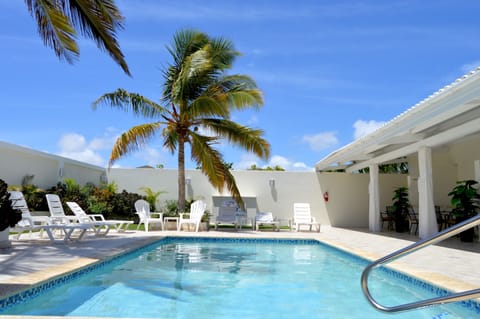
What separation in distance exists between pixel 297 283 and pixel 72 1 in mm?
6560

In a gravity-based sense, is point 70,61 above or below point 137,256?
above

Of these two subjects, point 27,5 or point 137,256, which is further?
point 137,256

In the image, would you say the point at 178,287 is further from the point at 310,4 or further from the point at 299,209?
the point at 299,209

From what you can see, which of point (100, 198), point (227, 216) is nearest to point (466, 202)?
point (227, 216)

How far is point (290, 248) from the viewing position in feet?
37.2

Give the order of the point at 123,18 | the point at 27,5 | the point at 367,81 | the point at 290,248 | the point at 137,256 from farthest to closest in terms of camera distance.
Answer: the point at 367,81, the point at 290,248, the point at 137,256, the point at 123,18, the point at 27,5

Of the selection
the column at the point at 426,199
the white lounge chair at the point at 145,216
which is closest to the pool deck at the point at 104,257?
the column at the point at 426,199

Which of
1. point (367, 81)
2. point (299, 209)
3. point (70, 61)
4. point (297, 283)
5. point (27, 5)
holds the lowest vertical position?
point (297, 283)

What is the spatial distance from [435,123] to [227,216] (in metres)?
8.11

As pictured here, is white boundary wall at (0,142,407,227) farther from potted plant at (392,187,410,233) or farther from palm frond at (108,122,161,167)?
palm frond at (108,122,161,167)

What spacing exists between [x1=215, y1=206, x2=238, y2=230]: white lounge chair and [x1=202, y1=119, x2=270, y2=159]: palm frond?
253 cm

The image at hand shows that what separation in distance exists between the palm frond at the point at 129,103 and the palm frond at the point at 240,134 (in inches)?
74.1

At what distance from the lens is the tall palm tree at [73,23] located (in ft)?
25.5

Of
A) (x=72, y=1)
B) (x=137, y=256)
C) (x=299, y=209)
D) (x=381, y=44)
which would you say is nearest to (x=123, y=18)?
(x=72, y=1)
